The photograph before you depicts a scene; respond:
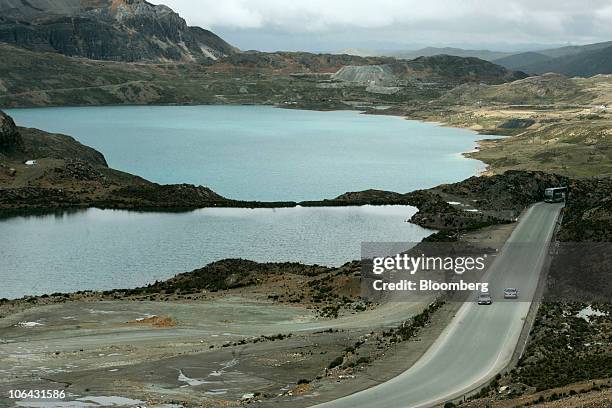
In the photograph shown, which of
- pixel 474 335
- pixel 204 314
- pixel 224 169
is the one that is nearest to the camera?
pixel 474 335

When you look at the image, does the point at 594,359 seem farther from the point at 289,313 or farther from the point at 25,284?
the point at 25,284

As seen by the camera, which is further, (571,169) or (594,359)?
(571,169)

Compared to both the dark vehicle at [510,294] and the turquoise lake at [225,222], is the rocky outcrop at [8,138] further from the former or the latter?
the dark vehicle at [510,294]

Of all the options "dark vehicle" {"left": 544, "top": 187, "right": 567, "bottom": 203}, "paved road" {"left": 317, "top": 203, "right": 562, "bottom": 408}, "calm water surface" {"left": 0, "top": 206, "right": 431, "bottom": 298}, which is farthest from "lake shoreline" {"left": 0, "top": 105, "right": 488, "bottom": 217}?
"paved road" {"left": 317, "top": 203, "right": 562, "bottom": 408}

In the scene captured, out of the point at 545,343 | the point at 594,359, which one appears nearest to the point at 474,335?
the point at 545,343

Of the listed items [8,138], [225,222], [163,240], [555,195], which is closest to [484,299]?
[163,240]

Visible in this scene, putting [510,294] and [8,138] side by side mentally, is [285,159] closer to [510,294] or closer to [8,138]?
[8,138]

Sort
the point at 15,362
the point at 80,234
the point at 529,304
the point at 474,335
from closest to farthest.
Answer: the point at 15,362
the point at 474,335
the point at 529,304
the point at 80,234
